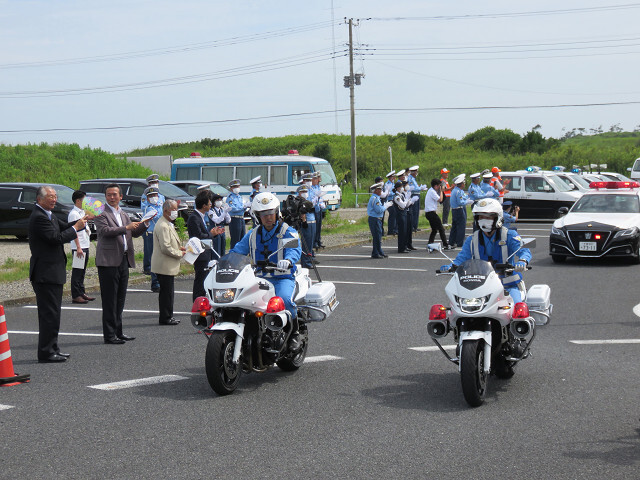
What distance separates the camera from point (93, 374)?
8773 millimetres

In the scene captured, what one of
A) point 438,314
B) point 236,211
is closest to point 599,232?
point 236,211

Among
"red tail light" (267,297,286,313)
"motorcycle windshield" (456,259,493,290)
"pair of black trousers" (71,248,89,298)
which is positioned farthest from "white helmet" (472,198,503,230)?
"pair of black trousers" (71,248,89,298)

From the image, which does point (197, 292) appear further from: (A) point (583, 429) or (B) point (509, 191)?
(B) point (509, 191)

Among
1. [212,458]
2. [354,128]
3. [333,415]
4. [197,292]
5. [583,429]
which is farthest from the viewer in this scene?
[354,128]

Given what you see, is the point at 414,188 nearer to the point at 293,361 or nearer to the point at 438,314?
the point at 293,361

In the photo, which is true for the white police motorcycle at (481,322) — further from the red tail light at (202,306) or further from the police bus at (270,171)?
the police bus at (270,171)

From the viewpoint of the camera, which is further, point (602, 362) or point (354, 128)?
point (354, 128)

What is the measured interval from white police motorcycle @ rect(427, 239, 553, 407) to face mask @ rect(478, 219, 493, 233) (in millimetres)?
369

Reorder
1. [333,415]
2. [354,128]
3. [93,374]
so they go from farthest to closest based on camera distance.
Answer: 1. [354,128]
2. [93,374]
3. [333,415]

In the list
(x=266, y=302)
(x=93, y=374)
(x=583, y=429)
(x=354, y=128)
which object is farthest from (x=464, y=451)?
(x=354, y=128)

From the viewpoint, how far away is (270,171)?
1511 inches

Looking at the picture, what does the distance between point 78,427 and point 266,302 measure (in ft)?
6.76

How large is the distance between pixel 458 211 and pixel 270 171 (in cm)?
1727

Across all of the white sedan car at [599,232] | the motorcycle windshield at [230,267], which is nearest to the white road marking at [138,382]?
the motorcycle windshield at [230,267]
